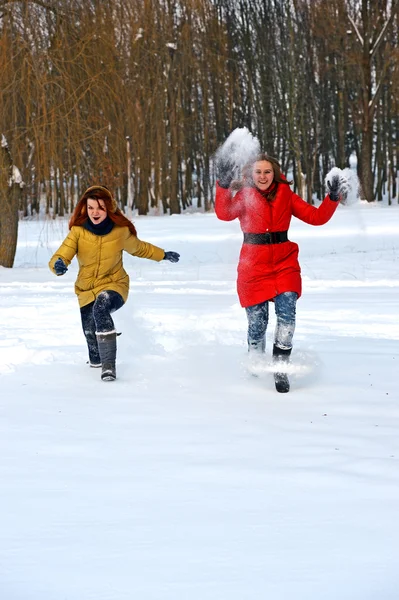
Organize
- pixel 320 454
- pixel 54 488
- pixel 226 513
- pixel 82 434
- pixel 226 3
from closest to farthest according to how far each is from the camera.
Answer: pixel 226 513 → pixel 54 488 → pixel 320 454 → pixel 82 434 → pixel 226 3

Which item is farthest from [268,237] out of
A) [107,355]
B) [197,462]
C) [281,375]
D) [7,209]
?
[7,209]

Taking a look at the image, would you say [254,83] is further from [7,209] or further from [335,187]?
[335,187]

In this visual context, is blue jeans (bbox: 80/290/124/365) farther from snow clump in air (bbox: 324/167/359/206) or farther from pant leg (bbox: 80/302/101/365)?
snow clump in air (bbox: 324/167/359/206)

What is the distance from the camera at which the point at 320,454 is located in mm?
4480

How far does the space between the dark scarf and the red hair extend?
30mm

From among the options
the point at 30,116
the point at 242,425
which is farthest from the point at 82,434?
the point at 30,116

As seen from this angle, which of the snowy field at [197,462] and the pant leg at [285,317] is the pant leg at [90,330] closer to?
the snowy field at [197,462]

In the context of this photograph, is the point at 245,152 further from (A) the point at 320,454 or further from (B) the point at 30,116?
(B) the point at 30,116

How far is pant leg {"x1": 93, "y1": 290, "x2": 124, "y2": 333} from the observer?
6477 mm

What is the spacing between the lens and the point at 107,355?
6.46 metres

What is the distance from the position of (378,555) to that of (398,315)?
21.8ft

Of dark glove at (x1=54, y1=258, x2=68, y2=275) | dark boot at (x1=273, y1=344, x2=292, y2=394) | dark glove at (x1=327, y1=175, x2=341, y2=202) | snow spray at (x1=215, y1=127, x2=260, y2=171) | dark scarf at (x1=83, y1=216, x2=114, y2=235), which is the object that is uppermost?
snow spray at (x1=215, y1=127, x2=260, y2=171)

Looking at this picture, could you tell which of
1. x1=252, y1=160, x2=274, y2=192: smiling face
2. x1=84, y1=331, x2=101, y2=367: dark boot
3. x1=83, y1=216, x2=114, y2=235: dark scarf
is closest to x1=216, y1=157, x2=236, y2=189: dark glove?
x1=252, y1=160, x2=274, y2=192: smiling face

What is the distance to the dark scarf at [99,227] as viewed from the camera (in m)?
6.54
